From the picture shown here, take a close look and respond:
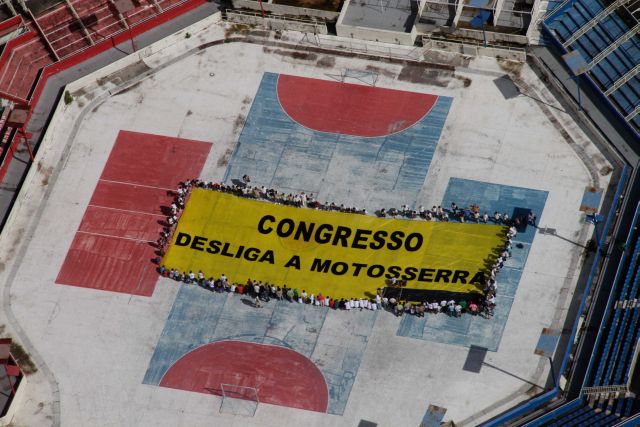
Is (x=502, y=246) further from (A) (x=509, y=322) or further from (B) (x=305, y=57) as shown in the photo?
(B) (x=305, y=57)

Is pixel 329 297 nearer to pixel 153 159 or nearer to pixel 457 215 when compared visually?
pixel 457 215

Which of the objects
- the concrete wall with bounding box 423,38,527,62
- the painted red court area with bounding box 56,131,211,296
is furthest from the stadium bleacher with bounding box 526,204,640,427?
the painted red court area with bounding box 56,131,211,296

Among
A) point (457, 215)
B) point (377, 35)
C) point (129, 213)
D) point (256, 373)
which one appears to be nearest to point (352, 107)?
point (377, 35)

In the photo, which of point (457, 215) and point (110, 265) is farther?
point (110, 265)

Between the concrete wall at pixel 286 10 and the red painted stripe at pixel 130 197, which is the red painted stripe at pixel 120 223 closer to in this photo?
the red painted stripe at pixel 130 197

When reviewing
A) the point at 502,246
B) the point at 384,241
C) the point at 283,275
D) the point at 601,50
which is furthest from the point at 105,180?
the point at 601,50

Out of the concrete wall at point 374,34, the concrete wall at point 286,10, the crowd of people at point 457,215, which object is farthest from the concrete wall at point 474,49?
the crowd of people at point 457,215
